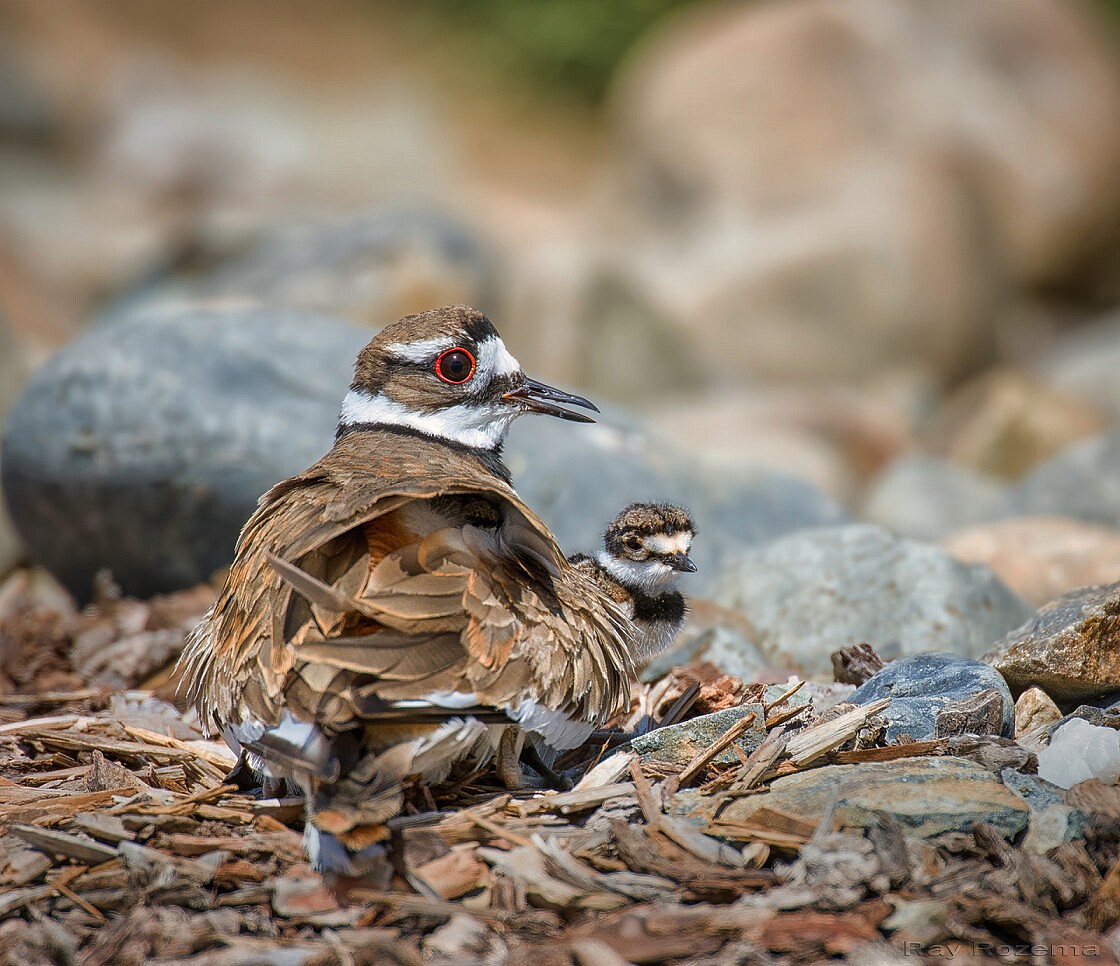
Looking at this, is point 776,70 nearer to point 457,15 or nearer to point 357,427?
point 457,15

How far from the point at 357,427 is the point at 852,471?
680 centimetres

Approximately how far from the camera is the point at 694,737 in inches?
163

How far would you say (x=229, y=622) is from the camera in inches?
158

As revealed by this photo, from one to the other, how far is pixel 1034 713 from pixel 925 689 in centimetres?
42

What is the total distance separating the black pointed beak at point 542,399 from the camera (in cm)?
510

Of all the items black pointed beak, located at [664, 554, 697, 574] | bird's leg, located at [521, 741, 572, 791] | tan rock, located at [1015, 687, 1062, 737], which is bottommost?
bird's leg, located at [521, 741, 572, 791]

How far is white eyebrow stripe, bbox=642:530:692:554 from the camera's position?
5211 mm

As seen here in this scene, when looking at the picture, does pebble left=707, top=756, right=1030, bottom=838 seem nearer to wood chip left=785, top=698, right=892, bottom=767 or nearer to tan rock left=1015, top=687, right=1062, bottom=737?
wood chip left=785, top=698, right=892, bottom=767

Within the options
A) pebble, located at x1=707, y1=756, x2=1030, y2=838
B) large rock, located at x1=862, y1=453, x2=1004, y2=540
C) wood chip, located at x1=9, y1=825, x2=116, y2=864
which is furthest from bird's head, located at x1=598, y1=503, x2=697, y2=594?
large rock, located at x1=862, y1=453, x2=1004, y2=540

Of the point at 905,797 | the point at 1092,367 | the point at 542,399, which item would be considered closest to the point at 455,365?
the point at 542,399

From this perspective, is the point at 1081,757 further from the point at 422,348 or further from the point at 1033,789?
the point at 422,348

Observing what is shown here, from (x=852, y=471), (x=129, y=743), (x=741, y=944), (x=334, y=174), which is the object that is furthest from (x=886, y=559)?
(x=334, y=174)

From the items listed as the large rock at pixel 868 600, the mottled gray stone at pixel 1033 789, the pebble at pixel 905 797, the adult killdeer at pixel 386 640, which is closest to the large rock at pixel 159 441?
the adult killdeer at pixel 386 640

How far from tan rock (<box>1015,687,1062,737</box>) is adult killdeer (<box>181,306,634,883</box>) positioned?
1400mm
